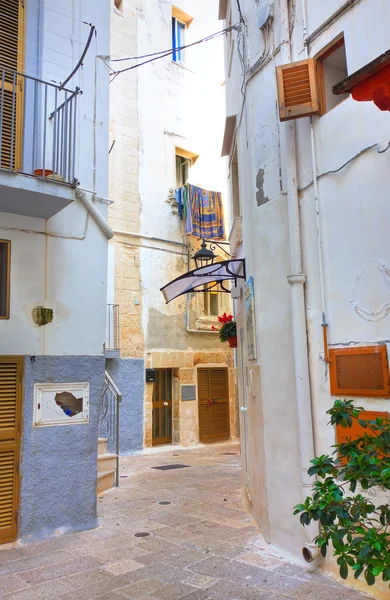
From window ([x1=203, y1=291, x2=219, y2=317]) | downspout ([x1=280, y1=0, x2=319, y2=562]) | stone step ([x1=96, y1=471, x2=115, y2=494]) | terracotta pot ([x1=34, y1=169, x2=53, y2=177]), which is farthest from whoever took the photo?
window ([x1=203, y1=291, x2=219, y2=317])

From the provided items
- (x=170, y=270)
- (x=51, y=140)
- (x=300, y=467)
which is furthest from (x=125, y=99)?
(x=300, y=467)

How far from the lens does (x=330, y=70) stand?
A: 488 cm

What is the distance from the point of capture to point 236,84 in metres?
7.11

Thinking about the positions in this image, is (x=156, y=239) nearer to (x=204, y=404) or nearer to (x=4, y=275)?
(x=204, y=404)

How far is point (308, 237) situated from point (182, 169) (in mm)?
11218

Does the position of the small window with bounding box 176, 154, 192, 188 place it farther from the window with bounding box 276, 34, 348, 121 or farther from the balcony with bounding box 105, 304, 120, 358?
the window with bounding box 276, 34, 348, 121

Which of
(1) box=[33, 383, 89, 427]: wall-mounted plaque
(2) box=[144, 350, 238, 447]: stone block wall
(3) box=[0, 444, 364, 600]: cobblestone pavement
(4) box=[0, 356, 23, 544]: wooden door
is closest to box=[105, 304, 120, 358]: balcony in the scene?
(2) box=[144, 350, 238, 447]: stone block wall

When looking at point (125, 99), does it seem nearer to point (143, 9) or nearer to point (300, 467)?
point (143, 9)

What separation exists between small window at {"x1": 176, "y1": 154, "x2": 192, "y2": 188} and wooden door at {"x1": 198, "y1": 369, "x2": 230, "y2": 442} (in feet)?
19.3

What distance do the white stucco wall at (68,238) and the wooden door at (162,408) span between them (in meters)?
7.45

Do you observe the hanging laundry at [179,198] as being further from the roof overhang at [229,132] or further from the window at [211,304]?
the roof overhang at [229,132]

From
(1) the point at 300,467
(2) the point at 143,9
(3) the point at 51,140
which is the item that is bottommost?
(1) the point at 300,467

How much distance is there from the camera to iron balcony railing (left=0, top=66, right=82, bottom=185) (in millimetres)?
5762

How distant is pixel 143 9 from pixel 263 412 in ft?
44.3
